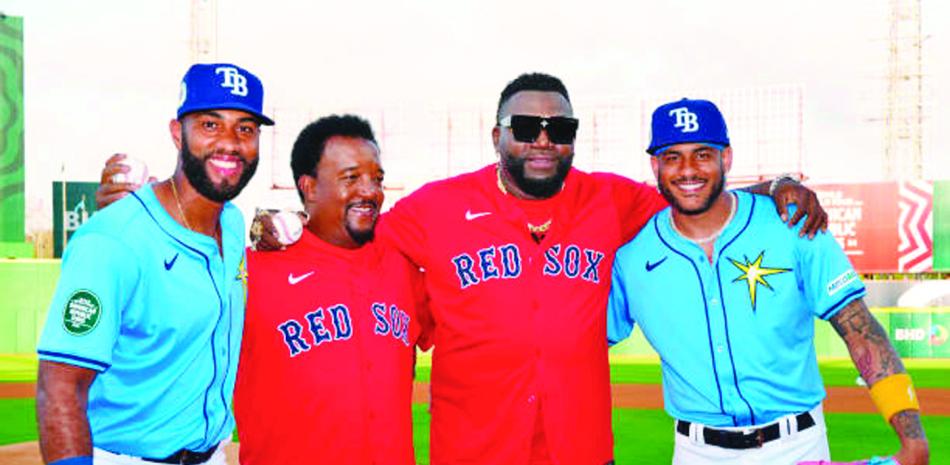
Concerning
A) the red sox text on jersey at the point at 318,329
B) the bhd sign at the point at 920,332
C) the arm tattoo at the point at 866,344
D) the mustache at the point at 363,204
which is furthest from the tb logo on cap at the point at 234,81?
the bhd sign at the point at 920,332

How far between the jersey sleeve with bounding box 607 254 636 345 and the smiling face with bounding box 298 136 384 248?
1.27m

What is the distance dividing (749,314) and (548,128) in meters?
1.30

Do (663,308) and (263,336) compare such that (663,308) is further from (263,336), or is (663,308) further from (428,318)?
(263,336)

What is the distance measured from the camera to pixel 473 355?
443cm

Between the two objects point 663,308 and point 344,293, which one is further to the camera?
point 663,308

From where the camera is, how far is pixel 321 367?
4.02 m

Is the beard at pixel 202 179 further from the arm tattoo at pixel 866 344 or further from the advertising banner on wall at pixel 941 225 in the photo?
the advertising banner on wall at pixel 941 225

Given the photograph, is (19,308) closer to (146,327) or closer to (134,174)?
(134,174)

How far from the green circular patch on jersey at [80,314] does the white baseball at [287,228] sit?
113cm

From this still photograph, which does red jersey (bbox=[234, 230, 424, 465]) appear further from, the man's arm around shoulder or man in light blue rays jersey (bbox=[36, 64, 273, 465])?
the man's arm around shoulder

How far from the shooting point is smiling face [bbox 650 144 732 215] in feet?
14.0

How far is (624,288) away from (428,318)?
3.30 feet

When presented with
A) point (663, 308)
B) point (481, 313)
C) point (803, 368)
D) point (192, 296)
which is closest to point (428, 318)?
point (481, 313)

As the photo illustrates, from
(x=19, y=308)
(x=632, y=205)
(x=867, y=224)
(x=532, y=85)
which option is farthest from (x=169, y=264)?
(x=867, y=224)
